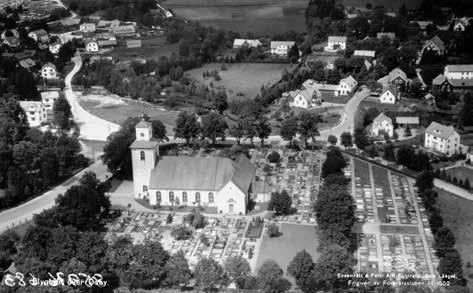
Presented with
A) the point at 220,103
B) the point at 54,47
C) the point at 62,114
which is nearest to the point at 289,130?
the point at 220,103

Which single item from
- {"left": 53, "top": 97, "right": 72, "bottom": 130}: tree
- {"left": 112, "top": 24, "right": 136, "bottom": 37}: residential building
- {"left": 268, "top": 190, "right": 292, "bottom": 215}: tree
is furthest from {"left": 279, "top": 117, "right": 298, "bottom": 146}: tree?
{"left": 112, "top": 24, "right": 136, "bottom": 37}: residential building

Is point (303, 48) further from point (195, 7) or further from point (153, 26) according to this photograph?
point (195, 7)

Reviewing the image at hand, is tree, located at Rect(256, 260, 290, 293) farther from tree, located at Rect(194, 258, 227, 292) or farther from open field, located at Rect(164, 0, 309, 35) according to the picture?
open field, located at Rect(164, 0, 309, 35)

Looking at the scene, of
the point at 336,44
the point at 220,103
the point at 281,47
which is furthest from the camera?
the point at 281,47

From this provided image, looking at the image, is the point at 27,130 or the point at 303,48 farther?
the point at 303,48

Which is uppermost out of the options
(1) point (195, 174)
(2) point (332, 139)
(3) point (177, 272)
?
(1) point (195, 174)

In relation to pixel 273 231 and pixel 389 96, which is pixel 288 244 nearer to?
pixel 273 231

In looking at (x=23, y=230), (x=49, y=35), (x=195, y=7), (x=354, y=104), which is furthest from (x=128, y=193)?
(x=195, y=7)

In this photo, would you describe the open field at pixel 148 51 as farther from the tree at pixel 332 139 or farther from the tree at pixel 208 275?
the tree at pixel 208 275
